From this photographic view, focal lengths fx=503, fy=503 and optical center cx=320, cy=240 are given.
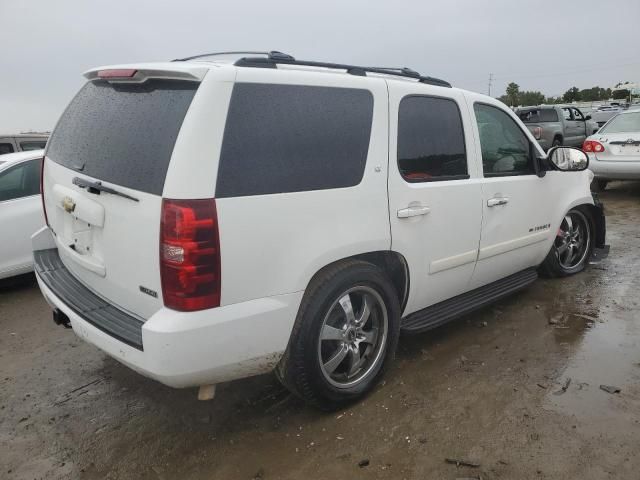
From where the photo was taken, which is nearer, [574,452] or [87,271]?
[574,452]

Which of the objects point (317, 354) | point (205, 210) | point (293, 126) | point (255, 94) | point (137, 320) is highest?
point (255, 94)

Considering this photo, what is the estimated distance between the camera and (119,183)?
244cm

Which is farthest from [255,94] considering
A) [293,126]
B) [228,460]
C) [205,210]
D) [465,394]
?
[465,394]

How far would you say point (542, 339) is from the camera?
3764mm

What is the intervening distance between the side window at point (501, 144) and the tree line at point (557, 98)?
209ft

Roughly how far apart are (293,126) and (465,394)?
6.22 feet

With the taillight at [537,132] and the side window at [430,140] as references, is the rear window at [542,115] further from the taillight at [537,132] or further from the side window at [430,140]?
the side window at [430,140]

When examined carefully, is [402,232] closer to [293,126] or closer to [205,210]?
[293,126]

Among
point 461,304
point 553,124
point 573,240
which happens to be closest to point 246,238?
point 461,304

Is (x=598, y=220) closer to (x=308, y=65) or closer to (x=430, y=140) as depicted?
(x=430, y=140)

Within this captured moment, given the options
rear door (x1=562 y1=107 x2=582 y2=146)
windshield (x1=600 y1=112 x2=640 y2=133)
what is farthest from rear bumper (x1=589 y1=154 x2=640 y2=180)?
rear door (x1=562 y1=107 x2=582 y2=146)

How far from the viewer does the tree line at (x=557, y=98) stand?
2710 inches

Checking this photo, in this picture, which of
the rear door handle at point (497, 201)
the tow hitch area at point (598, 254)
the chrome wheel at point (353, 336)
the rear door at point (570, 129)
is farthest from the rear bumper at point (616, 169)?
the rear door at point (570, 129)

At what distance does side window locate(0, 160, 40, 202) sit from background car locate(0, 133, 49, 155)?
2.81 meters
